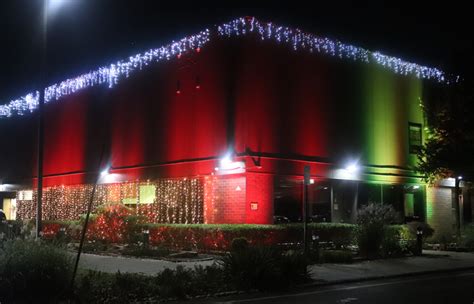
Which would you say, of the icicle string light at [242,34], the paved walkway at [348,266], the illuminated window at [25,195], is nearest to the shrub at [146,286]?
the paved walkway at [348,266]

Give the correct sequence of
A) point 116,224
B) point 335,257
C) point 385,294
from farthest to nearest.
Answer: point 116,224 → point 335,257 → point 385,294

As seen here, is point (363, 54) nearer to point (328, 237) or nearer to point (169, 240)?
point (328, 237)

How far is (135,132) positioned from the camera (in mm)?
28031

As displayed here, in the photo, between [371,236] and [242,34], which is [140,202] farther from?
[371,236]

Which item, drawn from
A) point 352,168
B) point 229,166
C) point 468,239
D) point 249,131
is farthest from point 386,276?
point 352,168

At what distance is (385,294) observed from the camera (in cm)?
1262

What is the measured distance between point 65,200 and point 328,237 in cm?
1647

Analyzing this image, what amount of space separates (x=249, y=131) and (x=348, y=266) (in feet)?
22.7

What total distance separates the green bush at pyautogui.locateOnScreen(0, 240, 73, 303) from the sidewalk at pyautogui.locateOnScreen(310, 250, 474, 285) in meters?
6.25

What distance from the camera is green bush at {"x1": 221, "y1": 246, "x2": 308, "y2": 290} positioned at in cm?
1323

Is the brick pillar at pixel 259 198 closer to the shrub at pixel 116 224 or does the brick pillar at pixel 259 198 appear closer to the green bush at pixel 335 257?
the green bush at pixel 335 257

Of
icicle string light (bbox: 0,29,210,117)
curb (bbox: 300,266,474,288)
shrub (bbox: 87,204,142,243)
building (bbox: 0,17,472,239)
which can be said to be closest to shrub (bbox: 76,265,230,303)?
A: curb (bbox: 300,266,474,288)

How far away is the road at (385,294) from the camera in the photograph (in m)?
11.7

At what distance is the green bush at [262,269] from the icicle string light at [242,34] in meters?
11.5
